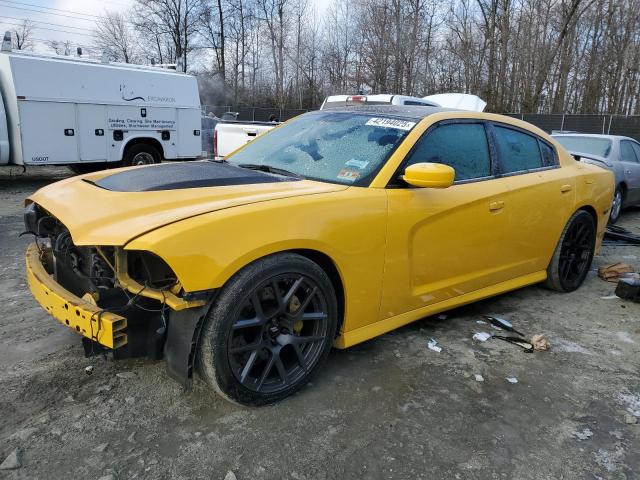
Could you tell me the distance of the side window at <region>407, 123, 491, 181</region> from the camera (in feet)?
10.7

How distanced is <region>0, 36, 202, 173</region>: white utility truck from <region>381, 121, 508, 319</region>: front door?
8731 millimetres

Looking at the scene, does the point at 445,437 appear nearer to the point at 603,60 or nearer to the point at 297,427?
the point at 297,427

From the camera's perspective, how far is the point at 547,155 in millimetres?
4355

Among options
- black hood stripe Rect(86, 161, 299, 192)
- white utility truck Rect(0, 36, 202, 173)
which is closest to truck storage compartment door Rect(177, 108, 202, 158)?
white utility truck Rect(0, 36, 202, 173)

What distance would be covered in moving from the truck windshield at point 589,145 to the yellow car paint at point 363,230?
5051mm

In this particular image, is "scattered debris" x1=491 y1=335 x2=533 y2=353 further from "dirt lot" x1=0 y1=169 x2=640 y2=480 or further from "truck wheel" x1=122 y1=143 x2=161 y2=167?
"truck wheel" x1=122 y1=143 x2=161 y2=167

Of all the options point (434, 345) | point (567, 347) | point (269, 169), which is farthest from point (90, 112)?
point (567, 347)

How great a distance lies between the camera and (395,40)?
3161cm

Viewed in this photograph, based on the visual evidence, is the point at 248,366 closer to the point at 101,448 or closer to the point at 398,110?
the point at 101,448

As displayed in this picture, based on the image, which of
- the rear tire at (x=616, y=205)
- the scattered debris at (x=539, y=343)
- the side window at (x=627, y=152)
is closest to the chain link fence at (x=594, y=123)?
the side window at (x=627, y=152)

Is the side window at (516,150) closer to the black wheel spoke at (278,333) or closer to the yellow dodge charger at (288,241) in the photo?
the yellow dodge charger at (288,241)

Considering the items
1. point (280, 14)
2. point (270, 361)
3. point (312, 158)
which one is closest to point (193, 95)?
point (312, 158)

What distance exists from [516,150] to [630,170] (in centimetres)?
573

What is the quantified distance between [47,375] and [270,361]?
4.23 ft
